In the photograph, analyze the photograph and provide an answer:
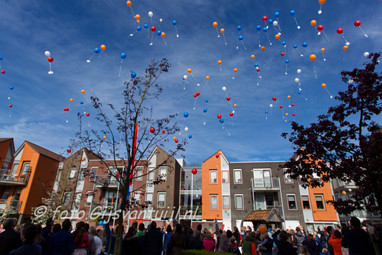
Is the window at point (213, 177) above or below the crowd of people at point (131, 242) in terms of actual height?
above

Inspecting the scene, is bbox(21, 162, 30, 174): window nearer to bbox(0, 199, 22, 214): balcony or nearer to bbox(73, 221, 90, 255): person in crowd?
bbox(0, 199, 22, 214): balcony

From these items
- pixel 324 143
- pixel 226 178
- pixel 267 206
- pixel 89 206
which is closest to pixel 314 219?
pixel 267 206

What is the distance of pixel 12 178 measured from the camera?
92.3ft

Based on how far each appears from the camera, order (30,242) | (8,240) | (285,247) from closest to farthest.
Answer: (30,242) < (8,240) < (285,247)

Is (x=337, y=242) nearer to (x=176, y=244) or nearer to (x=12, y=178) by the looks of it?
(x=176, y=244)

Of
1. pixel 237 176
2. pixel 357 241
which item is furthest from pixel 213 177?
pixel 357 241

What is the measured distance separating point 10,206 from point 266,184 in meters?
29.8

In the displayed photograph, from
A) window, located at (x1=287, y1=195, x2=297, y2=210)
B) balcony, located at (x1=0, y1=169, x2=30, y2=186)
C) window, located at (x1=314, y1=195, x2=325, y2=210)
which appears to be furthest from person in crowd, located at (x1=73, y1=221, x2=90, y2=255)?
balcony, located at (x1=0, y1=169, x2=30, y2=186)

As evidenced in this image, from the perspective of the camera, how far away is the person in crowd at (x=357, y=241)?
18.0ft

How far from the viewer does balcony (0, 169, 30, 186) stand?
27297 millimetres

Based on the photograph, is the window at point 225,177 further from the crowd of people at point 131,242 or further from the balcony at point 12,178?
the balcony at point 12,178

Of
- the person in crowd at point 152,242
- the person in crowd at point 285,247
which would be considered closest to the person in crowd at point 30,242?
the person in crowd at point 152,242

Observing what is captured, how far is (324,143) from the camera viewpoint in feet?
27.1

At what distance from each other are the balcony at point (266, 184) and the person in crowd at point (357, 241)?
880 inches
